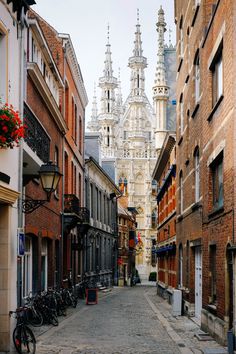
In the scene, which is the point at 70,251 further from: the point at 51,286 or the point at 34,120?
the point at 34,120

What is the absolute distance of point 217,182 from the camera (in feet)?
52.8

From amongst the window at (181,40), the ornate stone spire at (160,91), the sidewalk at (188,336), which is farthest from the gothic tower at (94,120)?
the sidewalk at (188,336)

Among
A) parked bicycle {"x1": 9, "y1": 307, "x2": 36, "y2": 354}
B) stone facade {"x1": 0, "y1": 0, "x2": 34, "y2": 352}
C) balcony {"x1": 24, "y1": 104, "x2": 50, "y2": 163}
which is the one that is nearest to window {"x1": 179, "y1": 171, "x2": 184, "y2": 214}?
balcony {"x1": 24, "y1": 104, "x2": 50, "y2": 163}

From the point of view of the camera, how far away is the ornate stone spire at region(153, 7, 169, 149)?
87.8 meters

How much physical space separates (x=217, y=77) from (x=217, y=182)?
8.11 feet

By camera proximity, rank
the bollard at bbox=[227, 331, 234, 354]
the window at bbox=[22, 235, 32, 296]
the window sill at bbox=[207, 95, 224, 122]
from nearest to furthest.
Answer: the bollard at bbox=[227, 331, 234, 354] < the window sill at bbox=[207, 95, 224, 122] < the window at bbox=[22, 235, 32, 296]

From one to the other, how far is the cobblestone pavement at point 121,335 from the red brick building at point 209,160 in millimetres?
780

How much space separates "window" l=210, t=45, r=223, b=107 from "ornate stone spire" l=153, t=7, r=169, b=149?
69625 mm

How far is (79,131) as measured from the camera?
34000 millimetres

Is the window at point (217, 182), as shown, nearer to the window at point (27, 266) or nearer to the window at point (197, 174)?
the window at point (197, 174)

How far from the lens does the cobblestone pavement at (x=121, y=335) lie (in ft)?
47.3

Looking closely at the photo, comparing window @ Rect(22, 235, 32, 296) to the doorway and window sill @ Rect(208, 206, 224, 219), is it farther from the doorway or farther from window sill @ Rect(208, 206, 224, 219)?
window sill @ Rect(208, 206, 224, 219)

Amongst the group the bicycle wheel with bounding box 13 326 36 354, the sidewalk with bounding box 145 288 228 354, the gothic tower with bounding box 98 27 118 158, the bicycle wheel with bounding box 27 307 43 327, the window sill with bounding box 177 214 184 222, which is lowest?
the sidewalk with bounding box 145 288 228 354

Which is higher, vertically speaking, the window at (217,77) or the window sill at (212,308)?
the window at (217,77)
